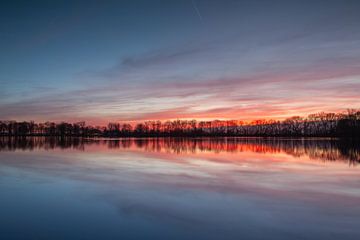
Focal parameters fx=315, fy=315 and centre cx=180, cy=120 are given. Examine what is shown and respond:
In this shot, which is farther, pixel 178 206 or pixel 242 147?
pixel 242 147

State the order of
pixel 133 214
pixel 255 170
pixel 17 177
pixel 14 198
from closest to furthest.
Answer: pixel 133 214 → pixel 14 198 → pixel 17 177 → pixel 255 170

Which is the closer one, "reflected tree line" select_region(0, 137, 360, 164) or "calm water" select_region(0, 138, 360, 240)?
"calm water" select_region(0, 138, 360, 240)

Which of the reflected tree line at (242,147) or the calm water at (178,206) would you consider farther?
the reflected tree line at (242,147)

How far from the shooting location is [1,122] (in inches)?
5463

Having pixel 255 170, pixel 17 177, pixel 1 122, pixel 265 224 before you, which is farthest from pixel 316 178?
pixel 1 122

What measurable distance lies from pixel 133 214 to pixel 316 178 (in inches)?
337

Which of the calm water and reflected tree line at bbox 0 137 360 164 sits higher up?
the calm water

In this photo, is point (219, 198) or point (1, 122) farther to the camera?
point (1, 122)

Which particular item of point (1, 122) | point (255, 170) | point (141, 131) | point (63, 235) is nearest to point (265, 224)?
point (63, 235)

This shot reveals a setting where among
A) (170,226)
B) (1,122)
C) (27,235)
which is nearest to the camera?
(27,235)

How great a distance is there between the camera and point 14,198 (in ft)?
29.0

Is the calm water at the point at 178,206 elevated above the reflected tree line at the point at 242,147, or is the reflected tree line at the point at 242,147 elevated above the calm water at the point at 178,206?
the calm water at the point at 178,206

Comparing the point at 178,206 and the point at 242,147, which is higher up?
the point at 178,206

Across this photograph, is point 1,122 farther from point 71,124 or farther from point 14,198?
point 14,198
